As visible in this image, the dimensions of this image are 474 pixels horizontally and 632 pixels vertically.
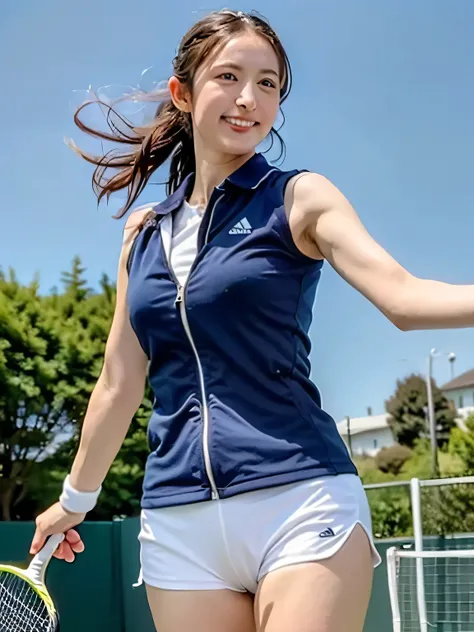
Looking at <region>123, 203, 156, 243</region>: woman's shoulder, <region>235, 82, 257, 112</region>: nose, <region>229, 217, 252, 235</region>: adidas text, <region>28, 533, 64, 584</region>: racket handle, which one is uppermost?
<region>235, 82, 257, 112</region>: nose

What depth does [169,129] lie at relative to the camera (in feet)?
6.28

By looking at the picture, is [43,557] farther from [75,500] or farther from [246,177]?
[246,177]

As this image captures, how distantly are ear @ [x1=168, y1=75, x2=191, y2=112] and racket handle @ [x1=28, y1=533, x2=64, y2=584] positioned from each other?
852 mm

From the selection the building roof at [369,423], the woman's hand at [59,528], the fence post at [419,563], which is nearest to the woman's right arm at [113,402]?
the woman's hand at [59,528]

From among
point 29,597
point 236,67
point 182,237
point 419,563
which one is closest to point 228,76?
point 236,67

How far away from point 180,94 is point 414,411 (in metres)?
37.5

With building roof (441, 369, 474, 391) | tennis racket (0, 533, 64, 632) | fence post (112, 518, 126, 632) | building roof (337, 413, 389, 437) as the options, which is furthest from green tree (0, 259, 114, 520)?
building roof (441, 369, 474, 391)

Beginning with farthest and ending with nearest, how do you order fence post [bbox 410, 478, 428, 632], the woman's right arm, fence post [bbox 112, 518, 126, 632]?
fence post [bbox 112, 518, 126, 632]
fence post [bbox 410, 478, 428, 632]
the woman's right arm

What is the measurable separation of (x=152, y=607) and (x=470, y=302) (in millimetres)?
738

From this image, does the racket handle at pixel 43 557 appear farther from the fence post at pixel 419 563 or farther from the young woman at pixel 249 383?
the fence post at pixel 419 563

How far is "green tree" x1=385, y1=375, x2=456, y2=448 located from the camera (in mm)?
37250

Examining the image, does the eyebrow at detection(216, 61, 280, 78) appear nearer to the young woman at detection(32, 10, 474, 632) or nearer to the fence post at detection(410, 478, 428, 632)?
the young woman at detection(32, 10, 474, 632)

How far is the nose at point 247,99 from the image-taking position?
1.56m

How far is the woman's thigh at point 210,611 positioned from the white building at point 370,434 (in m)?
37.2
